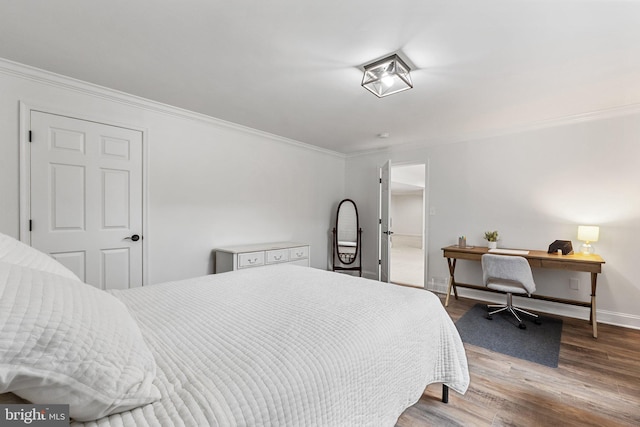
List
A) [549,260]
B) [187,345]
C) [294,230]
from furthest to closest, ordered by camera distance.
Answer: [294,230] → [549,260] → [187,345]

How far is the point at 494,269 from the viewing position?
3.07 m

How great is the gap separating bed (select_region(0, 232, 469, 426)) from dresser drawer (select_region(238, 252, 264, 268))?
1.45 metres

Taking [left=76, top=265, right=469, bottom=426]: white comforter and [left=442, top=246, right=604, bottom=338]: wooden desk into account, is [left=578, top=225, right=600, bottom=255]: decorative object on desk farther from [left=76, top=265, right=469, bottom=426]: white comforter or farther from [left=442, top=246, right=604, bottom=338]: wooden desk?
[left=76, top=265, right=469, bottom=426]: white comforter

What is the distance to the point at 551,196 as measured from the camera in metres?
3.46

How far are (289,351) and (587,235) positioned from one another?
3.67 metres

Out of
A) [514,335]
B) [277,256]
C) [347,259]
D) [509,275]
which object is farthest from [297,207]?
[514,335]

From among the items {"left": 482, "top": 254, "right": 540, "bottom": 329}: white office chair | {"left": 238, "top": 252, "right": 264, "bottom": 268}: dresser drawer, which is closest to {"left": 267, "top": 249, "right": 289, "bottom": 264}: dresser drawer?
{"left": 238, "top": 252, "right": 264, "bottom": 268}: dresser drawer

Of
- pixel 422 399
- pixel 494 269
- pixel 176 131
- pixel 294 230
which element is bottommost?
pixel 422 399

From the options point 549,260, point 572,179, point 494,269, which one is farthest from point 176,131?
point 572,179

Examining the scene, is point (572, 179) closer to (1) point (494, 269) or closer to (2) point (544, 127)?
(2) point (544, 127)

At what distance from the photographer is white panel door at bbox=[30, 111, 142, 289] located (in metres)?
2.39

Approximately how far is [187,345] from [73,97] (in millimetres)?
2737

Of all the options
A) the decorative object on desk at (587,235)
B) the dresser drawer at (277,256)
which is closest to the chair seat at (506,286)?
the decorative object on desk at (587,235)

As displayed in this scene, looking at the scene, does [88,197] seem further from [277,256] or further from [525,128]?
[525,128]
